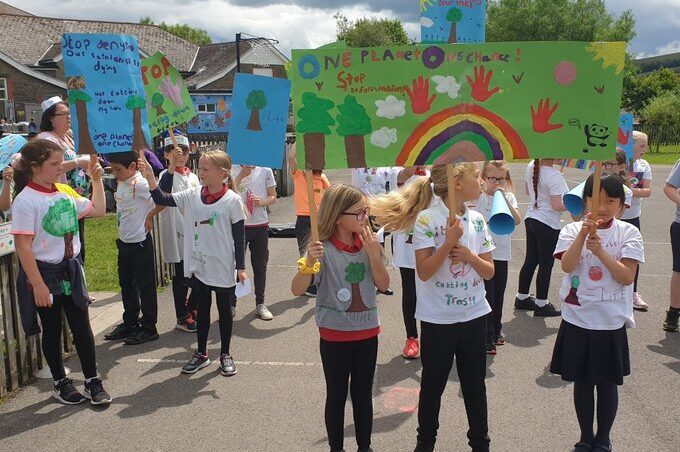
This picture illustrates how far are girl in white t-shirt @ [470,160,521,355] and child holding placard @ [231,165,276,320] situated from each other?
249 centimetres

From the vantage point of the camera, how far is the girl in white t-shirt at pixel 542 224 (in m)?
6.43

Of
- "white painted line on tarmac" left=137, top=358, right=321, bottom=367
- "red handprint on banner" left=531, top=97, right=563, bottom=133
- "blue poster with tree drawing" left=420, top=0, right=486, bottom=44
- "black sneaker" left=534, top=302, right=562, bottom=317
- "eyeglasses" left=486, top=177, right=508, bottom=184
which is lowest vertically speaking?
"white painted line on tarmac" left=137, top=358, right=321, bottom=367

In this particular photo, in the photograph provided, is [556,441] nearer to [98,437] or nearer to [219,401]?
[219,401]

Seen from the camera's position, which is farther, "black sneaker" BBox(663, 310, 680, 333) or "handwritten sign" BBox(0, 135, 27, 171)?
"black sneaker" BBox(663, 310, 680, 333)

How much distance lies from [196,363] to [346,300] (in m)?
2.26

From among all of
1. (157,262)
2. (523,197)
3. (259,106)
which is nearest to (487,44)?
(259,106)

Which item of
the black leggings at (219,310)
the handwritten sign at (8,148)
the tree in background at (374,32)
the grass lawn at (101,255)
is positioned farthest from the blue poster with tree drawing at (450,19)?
the tree in background at (374,32)

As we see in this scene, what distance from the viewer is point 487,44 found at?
333cm

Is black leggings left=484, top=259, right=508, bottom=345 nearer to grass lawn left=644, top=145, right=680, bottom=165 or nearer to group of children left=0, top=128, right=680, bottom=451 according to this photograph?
group of children left=0, top=128, right=680, bottom=451

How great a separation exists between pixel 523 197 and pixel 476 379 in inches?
596

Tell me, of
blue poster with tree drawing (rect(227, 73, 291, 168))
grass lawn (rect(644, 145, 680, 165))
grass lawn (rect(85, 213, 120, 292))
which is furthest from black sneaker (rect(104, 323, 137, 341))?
grass lawn (rect(644, 145, 680, 165))

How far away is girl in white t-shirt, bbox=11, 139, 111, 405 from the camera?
4.30 metres

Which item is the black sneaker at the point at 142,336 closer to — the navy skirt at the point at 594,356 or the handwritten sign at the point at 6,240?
the handwritten sign at the point at 6,240

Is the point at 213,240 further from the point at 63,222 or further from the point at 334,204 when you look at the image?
the point at 334,204
